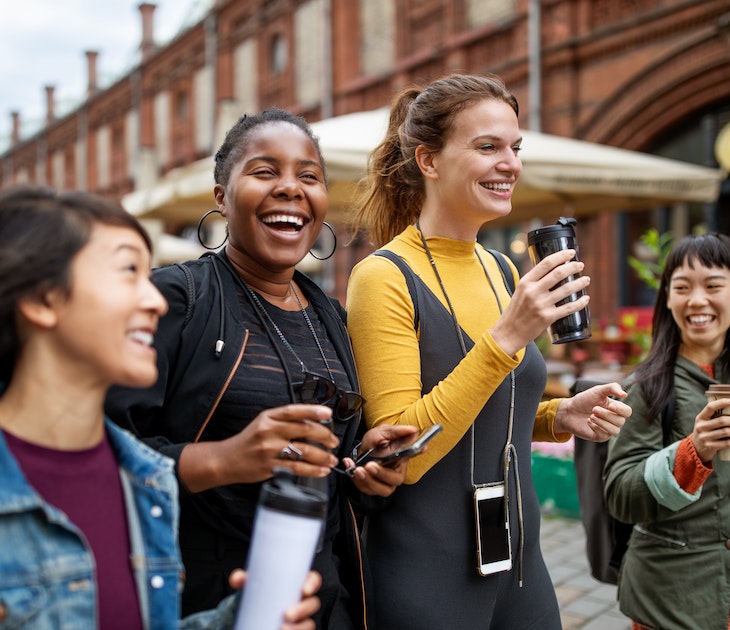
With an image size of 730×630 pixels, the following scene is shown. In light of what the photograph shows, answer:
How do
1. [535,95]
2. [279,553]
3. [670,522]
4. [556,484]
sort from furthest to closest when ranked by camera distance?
[535,95] < [556,484] < [670,522] < [279,553]

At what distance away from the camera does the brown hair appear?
1932 mm

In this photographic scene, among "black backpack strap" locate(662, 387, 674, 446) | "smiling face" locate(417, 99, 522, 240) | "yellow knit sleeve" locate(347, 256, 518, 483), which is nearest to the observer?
"yellow knit sleeve" locate(347, 256, 518, 483)

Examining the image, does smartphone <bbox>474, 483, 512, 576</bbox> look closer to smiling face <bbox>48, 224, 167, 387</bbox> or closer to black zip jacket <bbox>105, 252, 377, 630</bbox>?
black zip jacket <bbox>105, 252, 377, 630</bbox>

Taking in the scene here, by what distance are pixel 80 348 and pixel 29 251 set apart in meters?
0.15

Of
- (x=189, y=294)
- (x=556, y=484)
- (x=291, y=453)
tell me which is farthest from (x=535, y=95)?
(x=291, y=453)

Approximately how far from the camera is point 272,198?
165 centimetres

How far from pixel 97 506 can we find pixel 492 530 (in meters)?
0.98

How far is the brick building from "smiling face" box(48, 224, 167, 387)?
227 inches

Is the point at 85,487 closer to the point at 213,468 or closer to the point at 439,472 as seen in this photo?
the point at 213,468

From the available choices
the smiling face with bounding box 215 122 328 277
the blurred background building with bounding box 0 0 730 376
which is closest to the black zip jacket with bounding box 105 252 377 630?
the smiling face with bounding box 215 122 328 277

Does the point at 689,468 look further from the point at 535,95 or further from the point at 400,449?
the point at 535,95

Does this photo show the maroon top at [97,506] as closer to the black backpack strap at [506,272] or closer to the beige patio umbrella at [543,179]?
the black backpack strap at [506,272]

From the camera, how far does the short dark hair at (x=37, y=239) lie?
1.05 metres

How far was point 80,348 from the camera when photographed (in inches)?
42.1
